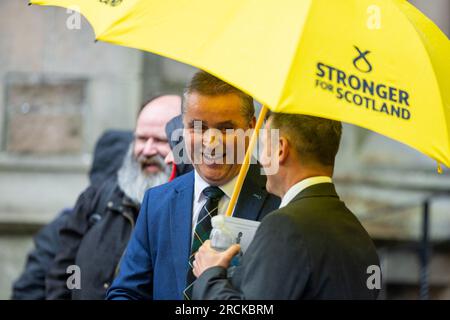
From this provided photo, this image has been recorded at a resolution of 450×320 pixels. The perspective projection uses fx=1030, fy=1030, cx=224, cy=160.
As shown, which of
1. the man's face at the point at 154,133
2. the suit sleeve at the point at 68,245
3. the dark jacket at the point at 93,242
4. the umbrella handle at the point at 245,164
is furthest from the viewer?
the suit sleeve at the point at 68,245

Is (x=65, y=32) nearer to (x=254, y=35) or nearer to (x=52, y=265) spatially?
(x=52, y=265)

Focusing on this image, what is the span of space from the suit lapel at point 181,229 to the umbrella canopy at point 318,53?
0.81 m

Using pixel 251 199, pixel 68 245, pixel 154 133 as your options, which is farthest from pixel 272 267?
pixel 68 245

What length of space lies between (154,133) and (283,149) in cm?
226

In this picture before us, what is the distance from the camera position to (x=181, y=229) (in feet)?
14.0

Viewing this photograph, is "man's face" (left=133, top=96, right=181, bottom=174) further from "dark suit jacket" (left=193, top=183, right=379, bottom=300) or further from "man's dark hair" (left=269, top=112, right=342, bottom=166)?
"dark suit jacket" (left=193, top=183, right=379, bottom=300)

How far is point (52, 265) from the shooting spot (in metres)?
6.36

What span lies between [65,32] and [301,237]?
19.6 ft

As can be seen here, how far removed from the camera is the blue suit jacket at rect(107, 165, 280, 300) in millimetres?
4219

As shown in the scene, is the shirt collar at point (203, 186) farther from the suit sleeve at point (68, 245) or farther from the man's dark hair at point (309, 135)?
the suit sleeve at point (68, 245)

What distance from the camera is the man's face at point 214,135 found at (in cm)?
417

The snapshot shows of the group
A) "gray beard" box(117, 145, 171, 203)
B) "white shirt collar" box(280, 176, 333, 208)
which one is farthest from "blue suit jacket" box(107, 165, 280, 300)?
"gray beard" box(117, 145, 171, 203)

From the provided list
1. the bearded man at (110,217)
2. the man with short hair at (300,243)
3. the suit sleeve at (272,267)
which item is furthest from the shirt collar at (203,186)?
the bearded man at (110,217)
